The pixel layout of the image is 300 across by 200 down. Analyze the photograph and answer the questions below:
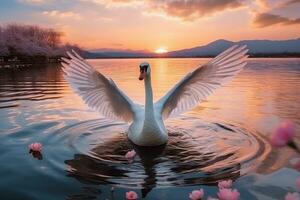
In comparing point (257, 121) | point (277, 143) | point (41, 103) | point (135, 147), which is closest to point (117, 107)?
point (135, 147)

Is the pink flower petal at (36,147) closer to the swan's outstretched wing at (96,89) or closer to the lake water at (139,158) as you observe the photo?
the lake water at (139,158)

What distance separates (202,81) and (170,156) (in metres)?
2.06

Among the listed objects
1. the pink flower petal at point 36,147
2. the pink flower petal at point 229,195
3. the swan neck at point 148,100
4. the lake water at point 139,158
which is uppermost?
the pink flower petal at point 229,195

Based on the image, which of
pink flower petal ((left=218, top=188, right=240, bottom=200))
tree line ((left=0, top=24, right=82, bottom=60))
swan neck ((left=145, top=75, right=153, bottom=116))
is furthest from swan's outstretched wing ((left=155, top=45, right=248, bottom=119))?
tree line ((left=0, top=24, right=82, bottom=60))

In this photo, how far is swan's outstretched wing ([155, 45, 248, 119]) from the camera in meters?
8.13

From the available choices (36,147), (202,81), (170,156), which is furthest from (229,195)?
(202,81)

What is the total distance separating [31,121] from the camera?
11234mm

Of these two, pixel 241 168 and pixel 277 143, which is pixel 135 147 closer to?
pixel 241 168

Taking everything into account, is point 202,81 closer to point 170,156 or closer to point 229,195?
point 170,156

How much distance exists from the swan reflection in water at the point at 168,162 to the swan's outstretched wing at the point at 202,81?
0.75m

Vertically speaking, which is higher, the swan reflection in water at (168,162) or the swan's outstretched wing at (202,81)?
the swan's outstretched wing at (202,81)

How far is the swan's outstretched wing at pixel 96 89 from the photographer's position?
8.10 m

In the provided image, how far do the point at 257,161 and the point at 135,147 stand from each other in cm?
251

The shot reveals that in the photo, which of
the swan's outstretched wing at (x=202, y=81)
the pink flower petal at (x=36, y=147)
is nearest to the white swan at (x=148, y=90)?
the swan's outstretched wing at (x=202, y=81)
